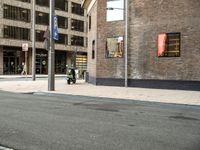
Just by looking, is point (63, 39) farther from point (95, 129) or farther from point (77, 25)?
point (95, 129)

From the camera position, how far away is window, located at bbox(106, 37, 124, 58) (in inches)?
990

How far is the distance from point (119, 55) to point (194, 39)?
508 centimetres

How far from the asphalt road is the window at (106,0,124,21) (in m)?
12.4

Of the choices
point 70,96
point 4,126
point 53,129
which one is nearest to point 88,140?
point 53,129

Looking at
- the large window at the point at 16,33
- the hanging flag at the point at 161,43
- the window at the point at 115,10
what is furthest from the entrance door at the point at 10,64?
the hanging flag at the point at 161,43

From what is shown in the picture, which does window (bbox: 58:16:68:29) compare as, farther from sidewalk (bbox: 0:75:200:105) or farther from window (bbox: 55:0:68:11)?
sidewalk (bbox: 0:75:200:105)

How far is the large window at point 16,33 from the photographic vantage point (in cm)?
5644

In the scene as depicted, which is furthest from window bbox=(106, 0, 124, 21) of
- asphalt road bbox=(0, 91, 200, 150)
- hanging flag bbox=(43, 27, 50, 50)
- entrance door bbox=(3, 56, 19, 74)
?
entrance door bbox=(3, 56, 19, 74)

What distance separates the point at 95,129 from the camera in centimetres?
935

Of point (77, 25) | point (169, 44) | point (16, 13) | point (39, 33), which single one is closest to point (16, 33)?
point (16, 13)

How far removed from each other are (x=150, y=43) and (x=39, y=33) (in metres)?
40.7

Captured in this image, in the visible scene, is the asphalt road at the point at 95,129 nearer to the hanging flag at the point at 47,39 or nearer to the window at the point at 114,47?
the hanging flag at the point at 47,39

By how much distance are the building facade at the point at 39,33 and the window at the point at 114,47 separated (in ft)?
87.1

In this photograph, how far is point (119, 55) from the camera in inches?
995
